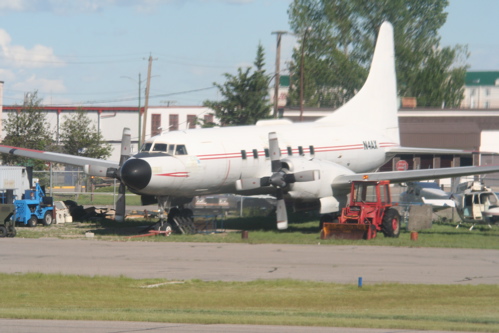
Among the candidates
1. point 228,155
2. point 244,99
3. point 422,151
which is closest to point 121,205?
point 228,155

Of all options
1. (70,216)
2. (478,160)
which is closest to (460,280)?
(70,216)

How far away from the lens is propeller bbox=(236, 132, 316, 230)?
92.9 ft

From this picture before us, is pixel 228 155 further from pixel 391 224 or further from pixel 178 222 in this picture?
pixel 391 224

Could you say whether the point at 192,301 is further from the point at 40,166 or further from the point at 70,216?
the point at 40,166

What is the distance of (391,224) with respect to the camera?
90.7 feet

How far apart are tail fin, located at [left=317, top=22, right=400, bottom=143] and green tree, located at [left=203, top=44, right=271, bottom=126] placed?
19.6m

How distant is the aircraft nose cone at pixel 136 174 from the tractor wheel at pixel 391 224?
28.6 ft

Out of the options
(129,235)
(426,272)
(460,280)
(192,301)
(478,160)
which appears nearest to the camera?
(192,301)

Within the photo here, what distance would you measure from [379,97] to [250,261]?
62.1 feet

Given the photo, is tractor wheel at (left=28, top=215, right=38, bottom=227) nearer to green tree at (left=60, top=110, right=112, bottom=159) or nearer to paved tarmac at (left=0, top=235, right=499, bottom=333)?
paved tarmac at (left=0, top=235, right=499, bottom=333)

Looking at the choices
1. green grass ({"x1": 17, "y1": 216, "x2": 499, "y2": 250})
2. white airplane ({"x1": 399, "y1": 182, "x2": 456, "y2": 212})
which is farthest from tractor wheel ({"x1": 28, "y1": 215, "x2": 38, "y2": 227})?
white airplane ({"x1": 399, "y1": 182, "x2": 456, "y2": 212})

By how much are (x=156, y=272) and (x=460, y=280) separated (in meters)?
7.52

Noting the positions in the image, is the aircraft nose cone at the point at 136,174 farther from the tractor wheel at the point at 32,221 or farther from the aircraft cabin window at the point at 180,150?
the tractor wheel at the point at 32,221

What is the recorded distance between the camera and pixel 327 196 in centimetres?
2933
